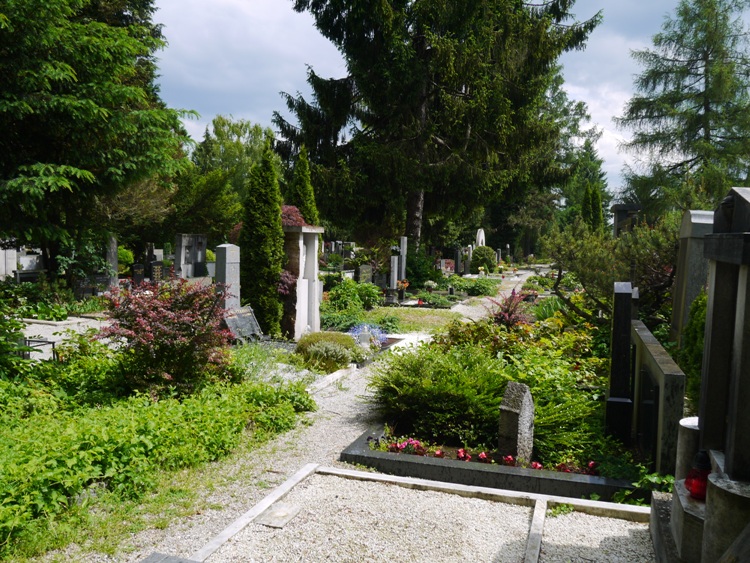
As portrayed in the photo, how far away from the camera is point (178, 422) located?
5352mm

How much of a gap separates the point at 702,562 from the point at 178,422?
4.15 m

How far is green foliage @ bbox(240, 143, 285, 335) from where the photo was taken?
11.8 m

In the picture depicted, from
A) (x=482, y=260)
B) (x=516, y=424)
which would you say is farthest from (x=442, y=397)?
(x=482, y=260)

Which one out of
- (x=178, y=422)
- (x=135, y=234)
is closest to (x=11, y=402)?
(x=178, y=422)

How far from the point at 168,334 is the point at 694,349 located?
5.74m

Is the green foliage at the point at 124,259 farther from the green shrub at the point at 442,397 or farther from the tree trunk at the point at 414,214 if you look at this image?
the green shrub at the point at 442,397

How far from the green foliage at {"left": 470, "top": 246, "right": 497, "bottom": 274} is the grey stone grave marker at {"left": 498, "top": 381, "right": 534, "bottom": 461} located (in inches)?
1112

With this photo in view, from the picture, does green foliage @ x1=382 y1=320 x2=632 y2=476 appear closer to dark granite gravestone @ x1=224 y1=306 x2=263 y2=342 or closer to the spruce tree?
dark granite gravestone @ x1=224 y1=306 x2=263 y2=342

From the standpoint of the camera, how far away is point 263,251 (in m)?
12.0

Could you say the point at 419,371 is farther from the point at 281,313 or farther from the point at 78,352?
the point at 281,313

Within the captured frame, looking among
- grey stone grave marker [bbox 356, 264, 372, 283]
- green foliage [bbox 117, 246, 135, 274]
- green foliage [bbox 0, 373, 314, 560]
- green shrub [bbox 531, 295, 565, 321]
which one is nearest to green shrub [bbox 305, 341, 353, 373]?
green foliage [bbox 0, 373, 314, 560]

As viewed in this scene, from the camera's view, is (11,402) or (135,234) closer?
(11,402)

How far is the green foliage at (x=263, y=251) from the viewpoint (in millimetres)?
11820

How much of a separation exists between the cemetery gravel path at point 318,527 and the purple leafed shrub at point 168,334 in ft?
5.43
